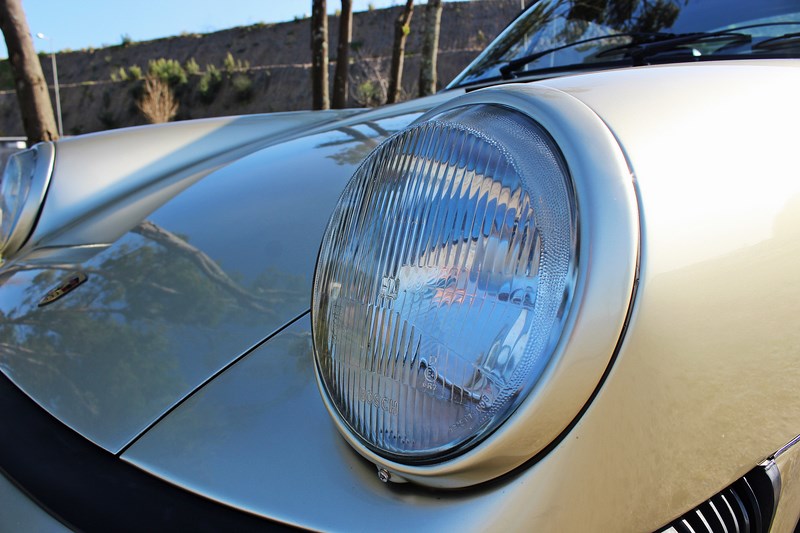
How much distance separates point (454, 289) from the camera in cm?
70

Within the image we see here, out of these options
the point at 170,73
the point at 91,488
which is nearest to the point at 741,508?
the point at 91,488

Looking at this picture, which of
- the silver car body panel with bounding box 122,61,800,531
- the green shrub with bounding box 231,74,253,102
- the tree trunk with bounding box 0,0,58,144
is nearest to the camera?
the silver car body panel with bounding box 122,61,800,531

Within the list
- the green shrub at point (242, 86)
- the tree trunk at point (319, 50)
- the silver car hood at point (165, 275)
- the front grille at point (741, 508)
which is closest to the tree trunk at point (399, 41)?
the tree trunk at point (319, 50)

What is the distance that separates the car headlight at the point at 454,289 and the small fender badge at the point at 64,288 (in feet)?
2.54

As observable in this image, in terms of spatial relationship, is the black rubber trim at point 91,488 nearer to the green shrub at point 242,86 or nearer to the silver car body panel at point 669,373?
the silver car body panel at point 669,373

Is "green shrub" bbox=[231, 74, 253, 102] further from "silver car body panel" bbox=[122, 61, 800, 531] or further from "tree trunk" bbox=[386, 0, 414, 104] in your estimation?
"silver car body panel" bbox=[122, 61, 800, 531]

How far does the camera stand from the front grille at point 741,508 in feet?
2.34

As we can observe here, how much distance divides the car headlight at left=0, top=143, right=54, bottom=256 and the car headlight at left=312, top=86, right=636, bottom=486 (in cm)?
139

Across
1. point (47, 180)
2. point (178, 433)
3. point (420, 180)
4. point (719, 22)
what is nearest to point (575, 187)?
point (420, 180)

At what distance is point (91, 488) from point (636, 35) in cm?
168

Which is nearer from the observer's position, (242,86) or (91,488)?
(91,488)

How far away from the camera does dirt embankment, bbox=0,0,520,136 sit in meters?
32.9

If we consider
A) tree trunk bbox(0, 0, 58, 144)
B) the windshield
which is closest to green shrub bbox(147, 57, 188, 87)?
tree trunk bbox(0, 0, 58, 144)

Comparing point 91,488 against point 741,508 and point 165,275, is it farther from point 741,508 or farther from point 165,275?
point 741,508
